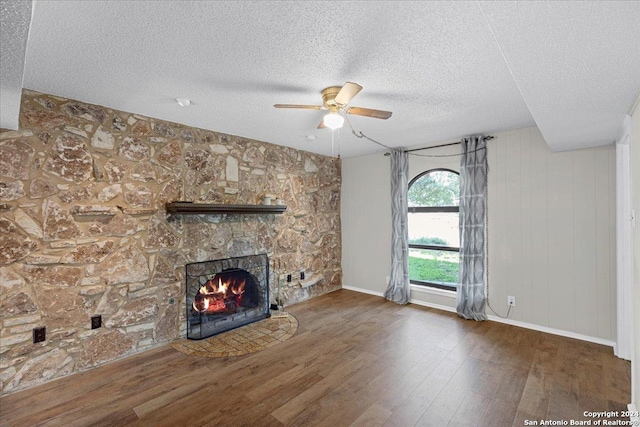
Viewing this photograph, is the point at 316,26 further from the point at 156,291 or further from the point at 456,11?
the point at 156,291

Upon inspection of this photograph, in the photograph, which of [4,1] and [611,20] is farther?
[611,20]

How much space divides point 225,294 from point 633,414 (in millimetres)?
3921

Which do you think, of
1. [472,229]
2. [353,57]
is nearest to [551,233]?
[472,229]

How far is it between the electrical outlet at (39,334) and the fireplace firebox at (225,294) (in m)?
1.23

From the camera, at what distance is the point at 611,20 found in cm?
121

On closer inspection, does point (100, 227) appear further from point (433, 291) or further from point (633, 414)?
point (633, 414)

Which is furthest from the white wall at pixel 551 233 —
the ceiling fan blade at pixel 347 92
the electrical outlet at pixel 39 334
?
the electrical outlet at pixel 39 334

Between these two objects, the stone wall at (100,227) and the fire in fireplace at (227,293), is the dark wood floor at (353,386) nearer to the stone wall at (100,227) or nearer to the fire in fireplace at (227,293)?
the stone wall at (100,227)

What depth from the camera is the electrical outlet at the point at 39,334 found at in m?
2.49

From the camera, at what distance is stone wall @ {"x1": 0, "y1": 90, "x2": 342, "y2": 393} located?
245cm

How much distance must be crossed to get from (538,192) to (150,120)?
182 inches

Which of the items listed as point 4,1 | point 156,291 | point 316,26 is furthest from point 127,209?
point 316,26

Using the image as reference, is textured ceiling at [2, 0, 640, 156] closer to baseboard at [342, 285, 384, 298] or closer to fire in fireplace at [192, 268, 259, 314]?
fire in fireplace at [192, 268, 259, 314]

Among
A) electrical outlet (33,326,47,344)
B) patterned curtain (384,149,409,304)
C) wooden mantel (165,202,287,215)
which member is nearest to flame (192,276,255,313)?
wooden mantel (165,202,287,215)
